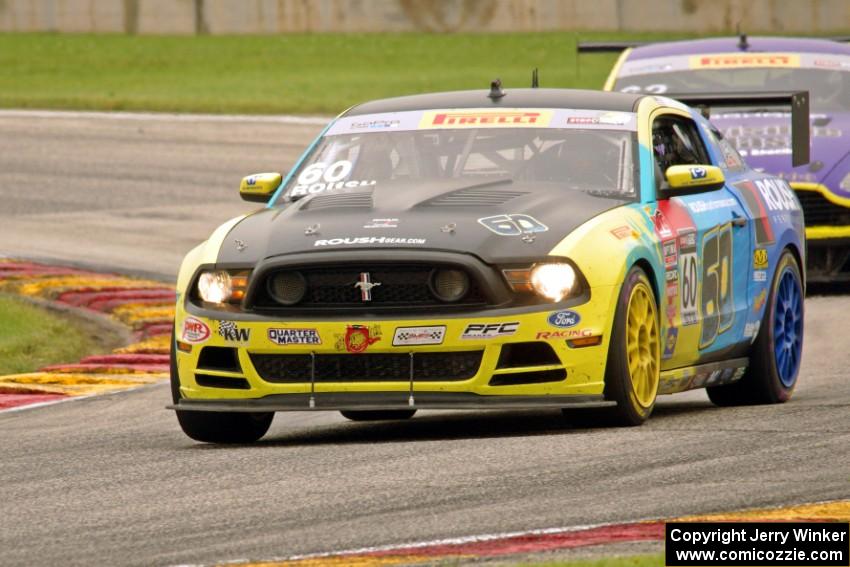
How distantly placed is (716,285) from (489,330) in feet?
5.68

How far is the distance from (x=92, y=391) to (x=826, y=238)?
5.75 m

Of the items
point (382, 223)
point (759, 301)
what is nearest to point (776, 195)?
point (759, 301)

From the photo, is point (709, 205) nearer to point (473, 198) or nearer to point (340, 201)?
point (473, 198)

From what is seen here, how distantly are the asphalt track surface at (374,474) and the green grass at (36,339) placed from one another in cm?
203

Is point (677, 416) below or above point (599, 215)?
below

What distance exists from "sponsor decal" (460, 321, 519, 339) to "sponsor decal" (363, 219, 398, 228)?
57 cm

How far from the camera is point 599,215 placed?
8.18 meters

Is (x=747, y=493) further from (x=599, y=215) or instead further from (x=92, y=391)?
(x=92, y=391)

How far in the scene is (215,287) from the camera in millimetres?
8117

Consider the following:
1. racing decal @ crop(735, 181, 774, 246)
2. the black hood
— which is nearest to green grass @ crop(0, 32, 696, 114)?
racing decal @ crop(735, 181, 774, 246)

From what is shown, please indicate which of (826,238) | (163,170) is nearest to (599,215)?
(826,238)

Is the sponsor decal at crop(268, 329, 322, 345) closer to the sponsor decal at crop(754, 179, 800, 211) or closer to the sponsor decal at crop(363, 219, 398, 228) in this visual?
the sponsor decal at crop(363, 219, 398, 228)

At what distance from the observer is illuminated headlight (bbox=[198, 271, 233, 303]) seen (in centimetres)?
809

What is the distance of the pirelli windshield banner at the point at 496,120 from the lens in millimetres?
9078
